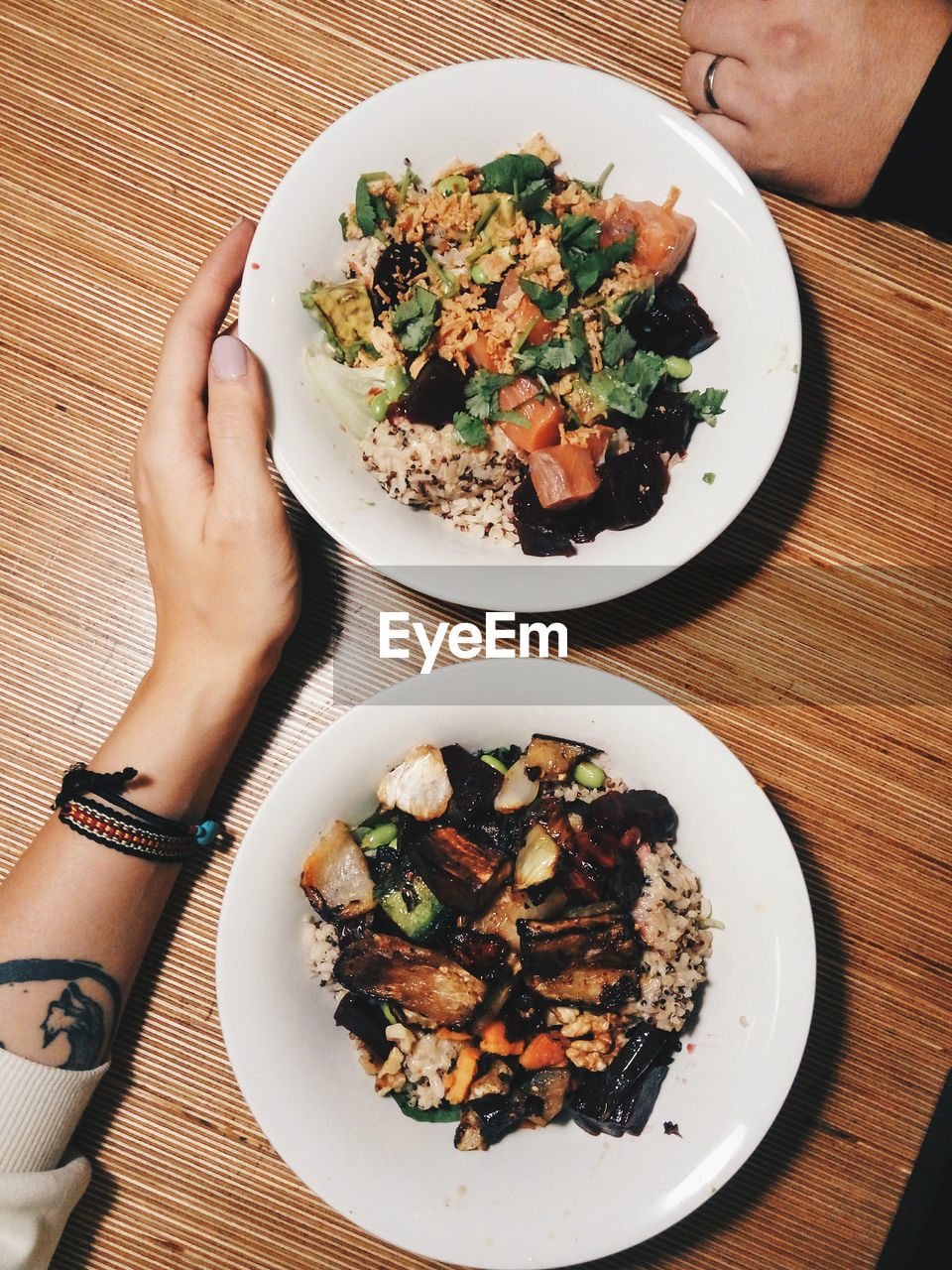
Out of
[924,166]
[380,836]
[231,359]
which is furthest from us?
[924,166]

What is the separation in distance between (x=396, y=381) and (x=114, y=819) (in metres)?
0.88

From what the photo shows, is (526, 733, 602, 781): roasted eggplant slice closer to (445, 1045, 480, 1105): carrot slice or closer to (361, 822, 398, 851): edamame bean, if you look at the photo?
(361, 822, 398, 851): edamame bean

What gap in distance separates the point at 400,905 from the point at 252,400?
823mm

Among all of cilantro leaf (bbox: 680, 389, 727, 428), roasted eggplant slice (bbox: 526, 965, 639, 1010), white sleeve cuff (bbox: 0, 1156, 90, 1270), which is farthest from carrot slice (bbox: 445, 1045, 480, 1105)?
cilantro leaf (bbox: 680, 389, 727, 428)

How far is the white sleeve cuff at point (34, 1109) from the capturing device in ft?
4.24

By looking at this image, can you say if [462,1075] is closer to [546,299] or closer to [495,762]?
[495,762]

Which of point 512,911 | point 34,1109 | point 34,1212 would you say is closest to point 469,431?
point 512,911

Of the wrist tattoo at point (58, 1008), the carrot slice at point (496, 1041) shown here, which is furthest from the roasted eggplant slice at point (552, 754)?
the wrist tattoo at point (58, 1008)

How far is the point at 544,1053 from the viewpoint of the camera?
1.28 m

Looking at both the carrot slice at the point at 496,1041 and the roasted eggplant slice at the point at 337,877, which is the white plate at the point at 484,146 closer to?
the roasted eggplant slice at the point at 337,877

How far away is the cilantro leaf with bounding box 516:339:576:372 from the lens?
126 centimetres

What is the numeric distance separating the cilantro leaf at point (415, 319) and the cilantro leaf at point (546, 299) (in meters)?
0.15

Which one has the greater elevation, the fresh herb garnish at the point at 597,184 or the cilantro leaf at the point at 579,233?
the fresh herb garnish at the point at 597,184

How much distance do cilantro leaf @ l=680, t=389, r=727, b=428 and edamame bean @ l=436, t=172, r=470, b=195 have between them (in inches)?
19.6
